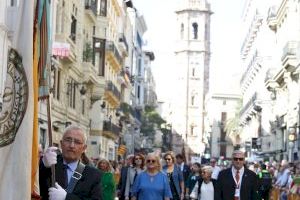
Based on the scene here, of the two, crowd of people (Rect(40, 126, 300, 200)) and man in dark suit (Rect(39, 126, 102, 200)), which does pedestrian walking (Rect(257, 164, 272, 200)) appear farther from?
man in dark suit (Rect(39, 126, 102, 200))

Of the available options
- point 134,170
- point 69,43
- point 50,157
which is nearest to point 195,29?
point 69,43

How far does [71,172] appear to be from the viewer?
7.09 meters

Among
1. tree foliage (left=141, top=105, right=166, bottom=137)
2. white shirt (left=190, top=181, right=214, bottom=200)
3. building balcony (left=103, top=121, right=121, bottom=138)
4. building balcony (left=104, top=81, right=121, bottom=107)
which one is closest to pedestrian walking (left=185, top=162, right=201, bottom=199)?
white shirt (left=190, top=181, right=214, bottom=200)

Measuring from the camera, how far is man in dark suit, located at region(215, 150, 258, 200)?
1266 centimetres

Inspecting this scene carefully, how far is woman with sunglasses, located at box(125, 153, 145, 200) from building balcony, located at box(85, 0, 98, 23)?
1166 inches

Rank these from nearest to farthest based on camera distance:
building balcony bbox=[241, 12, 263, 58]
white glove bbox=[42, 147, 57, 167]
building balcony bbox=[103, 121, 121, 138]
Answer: white glove bbox=[42, 147, 57, 167] → building balcony bbox=[103, 121, 121, 138] → building balcony bbox=[241, 12, 263, 58]

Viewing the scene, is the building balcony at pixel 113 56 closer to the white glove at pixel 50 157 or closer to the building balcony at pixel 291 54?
the building balcony at pixel 291 54

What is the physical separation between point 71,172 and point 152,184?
609cm

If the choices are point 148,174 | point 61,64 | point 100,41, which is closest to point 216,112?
point 100,41

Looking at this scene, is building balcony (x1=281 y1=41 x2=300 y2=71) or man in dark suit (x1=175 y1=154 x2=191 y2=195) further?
building balcony (x1=281 y1=41 x2=300 y2=71)

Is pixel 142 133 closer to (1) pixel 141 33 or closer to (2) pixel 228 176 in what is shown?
(1) pixel 141 33

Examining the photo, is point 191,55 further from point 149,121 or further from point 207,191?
point 207,191

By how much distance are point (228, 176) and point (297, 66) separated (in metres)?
35.6

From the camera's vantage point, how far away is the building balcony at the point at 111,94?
2295 inches
